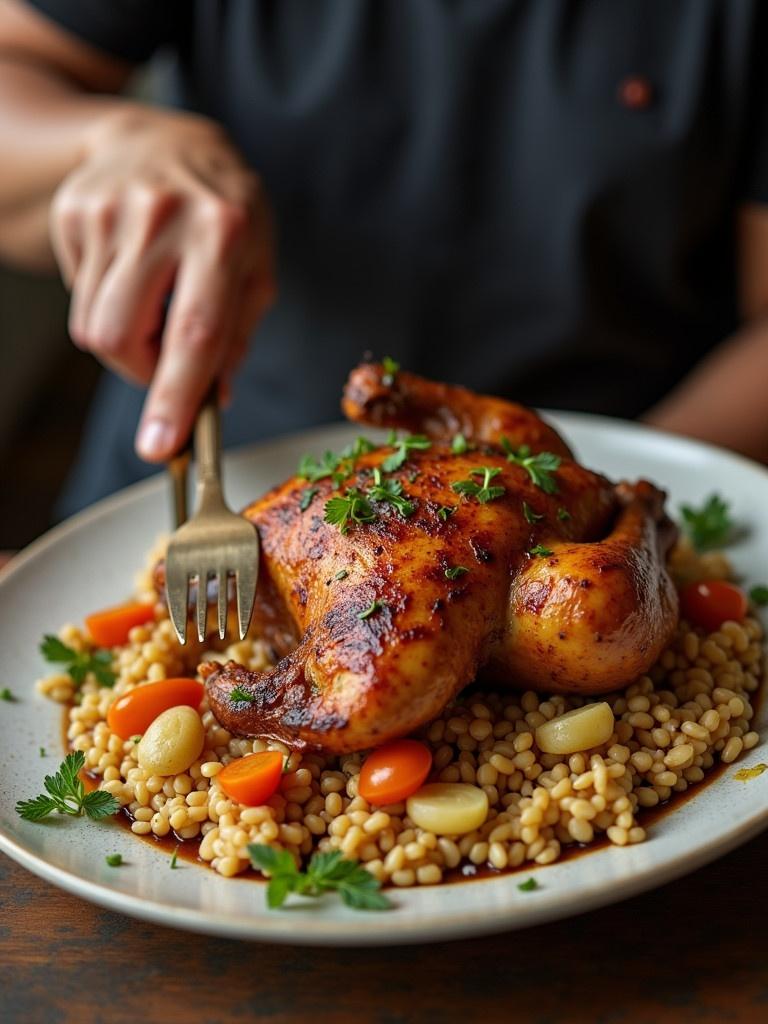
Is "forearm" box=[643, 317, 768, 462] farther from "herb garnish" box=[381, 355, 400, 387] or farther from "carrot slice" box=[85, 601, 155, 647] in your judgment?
"carrot slice" box=[85, 601, 155, 647]

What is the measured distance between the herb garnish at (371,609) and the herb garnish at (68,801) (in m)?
0.51

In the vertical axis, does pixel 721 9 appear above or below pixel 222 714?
above

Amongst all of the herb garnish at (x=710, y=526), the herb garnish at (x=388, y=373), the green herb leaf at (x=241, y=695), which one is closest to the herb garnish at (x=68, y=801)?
the green herb leaf at (x=241, y=695)

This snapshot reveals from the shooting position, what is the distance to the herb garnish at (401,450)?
2.05 metres

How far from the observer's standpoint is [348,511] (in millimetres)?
1907

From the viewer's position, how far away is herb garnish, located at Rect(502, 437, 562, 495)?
1.99 m

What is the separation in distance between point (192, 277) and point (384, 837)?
4.80 feet

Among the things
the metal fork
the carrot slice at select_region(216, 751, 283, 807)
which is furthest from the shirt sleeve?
the carrot slice at select_region(216, 751, 283, 807)

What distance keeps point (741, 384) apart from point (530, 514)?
169 cm

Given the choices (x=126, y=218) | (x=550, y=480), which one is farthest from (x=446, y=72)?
(x=550, y=480)

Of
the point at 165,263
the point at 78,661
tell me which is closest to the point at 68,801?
the point at 78,661

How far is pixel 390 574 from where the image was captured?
5.83 ft

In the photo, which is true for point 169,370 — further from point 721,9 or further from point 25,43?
point 721,9

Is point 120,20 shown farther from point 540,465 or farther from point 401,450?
point 540,465
